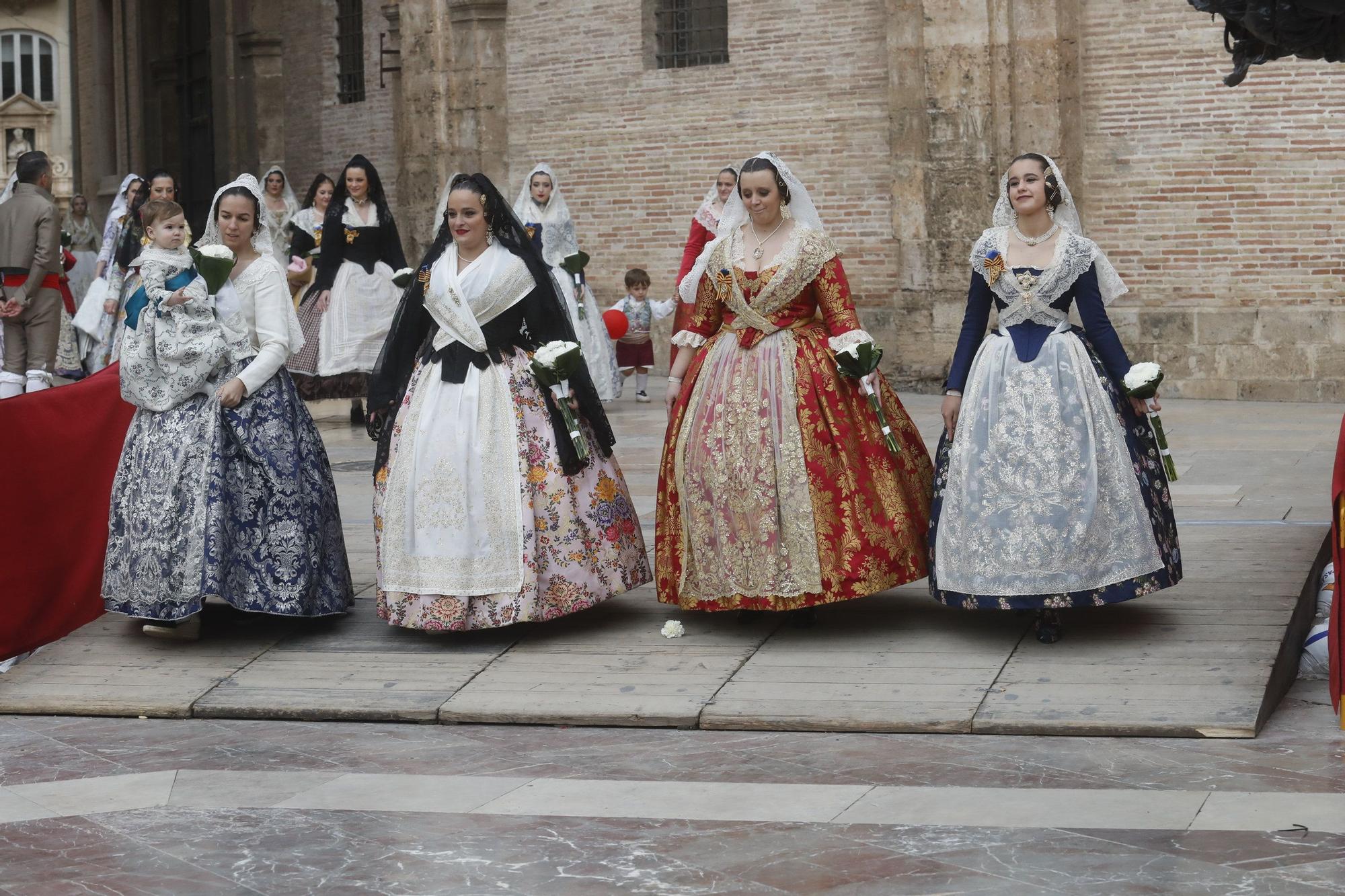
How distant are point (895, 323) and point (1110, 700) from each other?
10.5 meters

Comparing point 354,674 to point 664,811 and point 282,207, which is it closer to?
point 664,811

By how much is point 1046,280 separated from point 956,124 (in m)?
9.15

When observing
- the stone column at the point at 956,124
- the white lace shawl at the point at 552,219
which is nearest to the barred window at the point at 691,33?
the stone column at the point at 956,124

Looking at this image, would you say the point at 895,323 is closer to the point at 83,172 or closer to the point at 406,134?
the point at 406,134

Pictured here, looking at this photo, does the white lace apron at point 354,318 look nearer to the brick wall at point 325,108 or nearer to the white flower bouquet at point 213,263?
the white flower bouquet at point 213,263

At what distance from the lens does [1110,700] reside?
602 cm

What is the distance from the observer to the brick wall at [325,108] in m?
21.8

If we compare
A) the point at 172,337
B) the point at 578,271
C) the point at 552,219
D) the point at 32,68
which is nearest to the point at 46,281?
the point at 552,219

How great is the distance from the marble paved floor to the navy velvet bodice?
1.33 meters

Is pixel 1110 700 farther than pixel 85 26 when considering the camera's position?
No

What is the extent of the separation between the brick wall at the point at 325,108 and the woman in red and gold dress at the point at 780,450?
1466cm

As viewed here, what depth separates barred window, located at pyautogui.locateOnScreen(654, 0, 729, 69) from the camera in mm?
17781

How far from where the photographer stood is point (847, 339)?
22.4 ft

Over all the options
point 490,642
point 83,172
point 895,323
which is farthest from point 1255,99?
point 83,172
